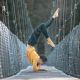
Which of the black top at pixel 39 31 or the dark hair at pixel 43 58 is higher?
the black top at pixel 39 31

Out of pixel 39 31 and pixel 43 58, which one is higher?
pixel 39 31

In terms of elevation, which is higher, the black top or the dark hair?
the black top

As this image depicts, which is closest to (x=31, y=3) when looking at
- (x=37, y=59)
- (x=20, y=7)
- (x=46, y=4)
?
(x=46, y=4)

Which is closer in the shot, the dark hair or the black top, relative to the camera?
the black top

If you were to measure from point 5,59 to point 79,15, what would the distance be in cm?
1859

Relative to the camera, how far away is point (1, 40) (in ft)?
34.8

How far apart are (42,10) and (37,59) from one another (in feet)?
163

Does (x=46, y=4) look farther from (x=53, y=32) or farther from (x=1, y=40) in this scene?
(x=1, y=40)

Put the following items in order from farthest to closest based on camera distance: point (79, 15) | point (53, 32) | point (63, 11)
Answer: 1. point (53, 32)
2. point (63, 11)
3. point (79, 15)

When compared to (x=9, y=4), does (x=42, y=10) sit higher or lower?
higher

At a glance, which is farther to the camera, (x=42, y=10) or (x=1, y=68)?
(x=42, y=10)

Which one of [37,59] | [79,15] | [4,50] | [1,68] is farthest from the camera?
[79,15]

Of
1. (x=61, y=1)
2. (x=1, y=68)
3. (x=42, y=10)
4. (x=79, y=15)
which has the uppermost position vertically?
(x=42, y=10)

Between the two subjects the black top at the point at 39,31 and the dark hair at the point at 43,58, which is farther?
the dark hair at the point at 43,58
